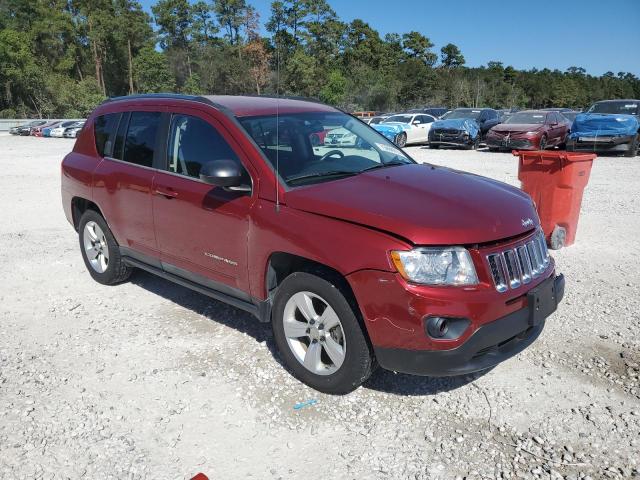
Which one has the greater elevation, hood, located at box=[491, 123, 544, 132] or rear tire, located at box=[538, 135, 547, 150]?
Answer: hood, located at box=[491, 123, 544, 132]

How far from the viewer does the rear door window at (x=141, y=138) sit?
15.0 ft

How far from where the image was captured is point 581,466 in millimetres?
2846

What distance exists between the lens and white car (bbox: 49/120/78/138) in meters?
37.2

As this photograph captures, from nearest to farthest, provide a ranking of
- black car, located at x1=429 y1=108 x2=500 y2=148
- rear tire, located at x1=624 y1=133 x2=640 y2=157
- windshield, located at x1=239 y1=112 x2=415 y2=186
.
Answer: windshield, located at x1=239 y1=112 x2=415 y2=186, rear tire, located at x1=624 y1=133 x2=640 y2=157, black car, located at x1=429 y1=108 x2=500 y2=148

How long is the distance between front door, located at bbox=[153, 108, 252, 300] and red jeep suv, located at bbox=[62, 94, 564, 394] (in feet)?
0.04

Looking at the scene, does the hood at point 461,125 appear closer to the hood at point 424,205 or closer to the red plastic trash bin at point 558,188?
the red plastic trash bin at point 558,188

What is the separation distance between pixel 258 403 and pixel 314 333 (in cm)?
57

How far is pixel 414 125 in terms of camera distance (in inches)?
909

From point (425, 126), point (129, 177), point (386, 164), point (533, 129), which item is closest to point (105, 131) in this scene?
point (129, 177)

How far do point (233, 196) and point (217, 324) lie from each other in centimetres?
135

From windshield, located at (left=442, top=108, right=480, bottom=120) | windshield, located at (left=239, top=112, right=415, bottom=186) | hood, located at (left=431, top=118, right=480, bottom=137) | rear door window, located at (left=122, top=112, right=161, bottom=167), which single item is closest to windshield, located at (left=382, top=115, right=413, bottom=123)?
windshield, located at (left=442, top=108, right=480, bottom=120)

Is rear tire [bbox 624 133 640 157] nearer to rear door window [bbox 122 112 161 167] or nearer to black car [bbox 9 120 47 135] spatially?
rear door window [bbox 122 112 161 167]

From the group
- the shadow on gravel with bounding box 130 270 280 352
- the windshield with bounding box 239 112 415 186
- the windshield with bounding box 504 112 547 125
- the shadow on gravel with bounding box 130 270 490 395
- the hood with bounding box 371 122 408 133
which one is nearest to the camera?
the shadow on gravel with bounding box 130 270 490 395

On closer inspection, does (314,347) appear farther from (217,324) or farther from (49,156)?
(49,156)
